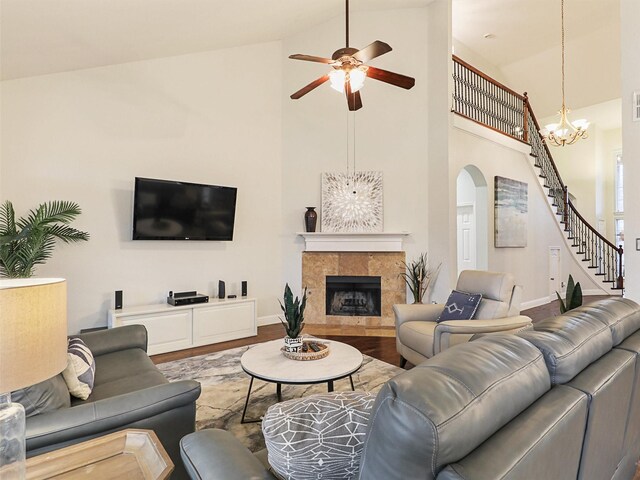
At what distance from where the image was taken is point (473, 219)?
6207mm

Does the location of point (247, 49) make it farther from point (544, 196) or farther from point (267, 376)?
point (544, 196)

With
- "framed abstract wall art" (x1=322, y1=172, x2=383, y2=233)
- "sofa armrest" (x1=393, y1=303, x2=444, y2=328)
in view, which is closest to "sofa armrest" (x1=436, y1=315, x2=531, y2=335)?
"sofa armrest" (x1=393, y1=303, x2=444, y2=328)

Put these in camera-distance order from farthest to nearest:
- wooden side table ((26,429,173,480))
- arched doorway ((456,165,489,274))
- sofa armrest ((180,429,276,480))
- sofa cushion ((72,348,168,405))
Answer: arched doorway ((456,165,489,274)) → sofa cushion ((72,348,168,405)) → wooden side table ((26,429,173,480)) → sofa armrest ((180,429,276,480))

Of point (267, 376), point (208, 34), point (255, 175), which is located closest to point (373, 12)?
point (208, 34)

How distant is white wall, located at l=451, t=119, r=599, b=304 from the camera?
5.21 meters

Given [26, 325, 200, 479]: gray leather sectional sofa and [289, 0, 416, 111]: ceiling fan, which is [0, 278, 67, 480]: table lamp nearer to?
[26, 325, 200, 479]: gray leather sectional sofa

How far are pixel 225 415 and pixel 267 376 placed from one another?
0.62 meters

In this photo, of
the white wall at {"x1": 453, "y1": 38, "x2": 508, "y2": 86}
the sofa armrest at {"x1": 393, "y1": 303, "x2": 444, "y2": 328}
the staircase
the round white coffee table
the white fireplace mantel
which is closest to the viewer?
the round white coffee table

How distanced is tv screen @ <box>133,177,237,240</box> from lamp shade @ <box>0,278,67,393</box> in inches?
132

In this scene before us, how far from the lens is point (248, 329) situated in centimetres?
461

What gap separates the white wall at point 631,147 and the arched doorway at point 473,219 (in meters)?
2.21

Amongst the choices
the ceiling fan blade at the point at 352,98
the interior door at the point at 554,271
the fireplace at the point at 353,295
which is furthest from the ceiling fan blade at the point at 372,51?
the interior door at the point at 554,271

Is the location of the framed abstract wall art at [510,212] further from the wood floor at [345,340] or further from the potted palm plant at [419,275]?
the potted palm plant at [419,275]

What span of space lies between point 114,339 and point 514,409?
2.57 meters
